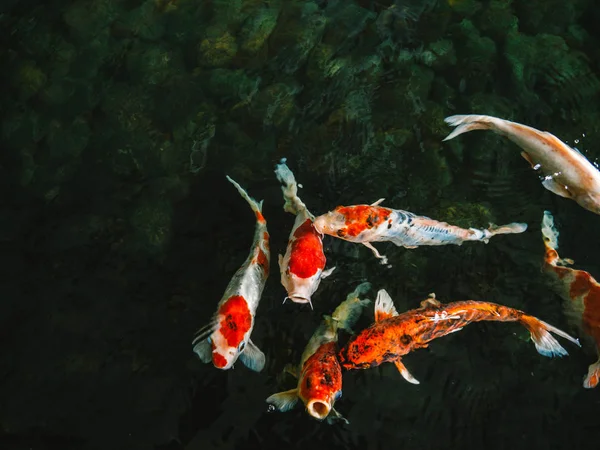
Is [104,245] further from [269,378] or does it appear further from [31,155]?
[269,378]

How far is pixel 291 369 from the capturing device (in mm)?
3756

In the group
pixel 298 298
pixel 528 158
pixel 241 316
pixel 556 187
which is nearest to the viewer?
pixel 241 316

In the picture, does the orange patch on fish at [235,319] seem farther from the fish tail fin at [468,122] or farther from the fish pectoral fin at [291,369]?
the fish tail fin at [468,122]

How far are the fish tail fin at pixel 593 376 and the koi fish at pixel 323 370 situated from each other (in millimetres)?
1526

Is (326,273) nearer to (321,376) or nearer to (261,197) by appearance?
(321,376)

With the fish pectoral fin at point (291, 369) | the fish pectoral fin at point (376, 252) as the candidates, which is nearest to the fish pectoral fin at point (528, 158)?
the fish pectoral fin at point (376, 252)

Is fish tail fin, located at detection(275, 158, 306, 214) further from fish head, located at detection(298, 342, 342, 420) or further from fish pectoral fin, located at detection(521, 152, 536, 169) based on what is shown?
fish pectoral fin, located at detection(521, 152, 536, 169)

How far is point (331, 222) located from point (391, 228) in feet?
1.40

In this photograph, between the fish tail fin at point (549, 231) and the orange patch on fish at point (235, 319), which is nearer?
the orange patch on fish at point (235, 319)

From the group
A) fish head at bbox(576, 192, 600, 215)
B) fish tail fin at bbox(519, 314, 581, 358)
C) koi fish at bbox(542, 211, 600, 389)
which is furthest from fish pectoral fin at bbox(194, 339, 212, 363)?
fish head at bbox(576, 192, 600, 215)

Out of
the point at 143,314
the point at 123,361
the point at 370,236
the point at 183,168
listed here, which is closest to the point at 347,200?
the point at 370,236

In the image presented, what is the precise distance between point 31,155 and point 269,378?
2545mm

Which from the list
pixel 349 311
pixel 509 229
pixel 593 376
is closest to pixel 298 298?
pixel 349 311

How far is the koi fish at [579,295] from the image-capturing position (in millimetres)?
3758
